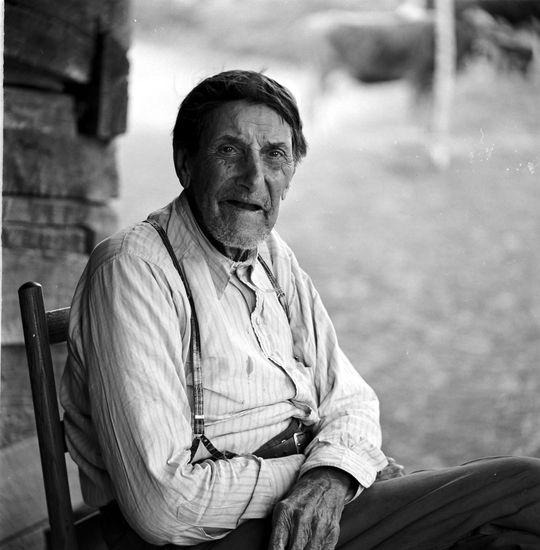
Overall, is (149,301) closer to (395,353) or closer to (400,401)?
(400,401)

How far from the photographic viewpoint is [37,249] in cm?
254

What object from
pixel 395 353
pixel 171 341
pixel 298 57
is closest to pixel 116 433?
pixel 171 341

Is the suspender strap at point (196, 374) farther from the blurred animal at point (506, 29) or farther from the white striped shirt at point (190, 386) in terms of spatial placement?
the blurred animal at point (506, 29)

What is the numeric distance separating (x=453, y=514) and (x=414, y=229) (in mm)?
5983

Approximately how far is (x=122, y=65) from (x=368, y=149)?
512 centimetres

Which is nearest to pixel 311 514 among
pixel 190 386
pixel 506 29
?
pixel 190 386

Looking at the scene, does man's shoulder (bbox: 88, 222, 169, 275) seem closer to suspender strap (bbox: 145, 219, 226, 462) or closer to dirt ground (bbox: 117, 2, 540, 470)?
suspender strap (bbox: 145, 219, 226, 462)

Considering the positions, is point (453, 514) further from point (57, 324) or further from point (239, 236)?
point (57, 324)

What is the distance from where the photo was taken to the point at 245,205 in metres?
1.61

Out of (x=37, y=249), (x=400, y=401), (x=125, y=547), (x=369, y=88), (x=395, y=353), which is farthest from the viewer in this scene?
(x=369, y=88)

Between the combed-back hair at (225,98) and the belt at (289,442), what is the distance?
597mm

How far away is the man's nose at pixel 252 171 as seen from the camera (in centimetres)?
160

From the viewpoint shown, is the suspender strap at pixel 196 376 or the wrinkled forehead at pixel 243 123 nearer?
the suspender strap at pixel 196 376

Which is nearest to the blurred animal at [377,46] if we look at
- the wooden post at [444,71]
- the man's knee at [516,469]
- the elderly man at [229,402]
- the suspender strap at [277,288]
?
the wooden post at [444,71]
